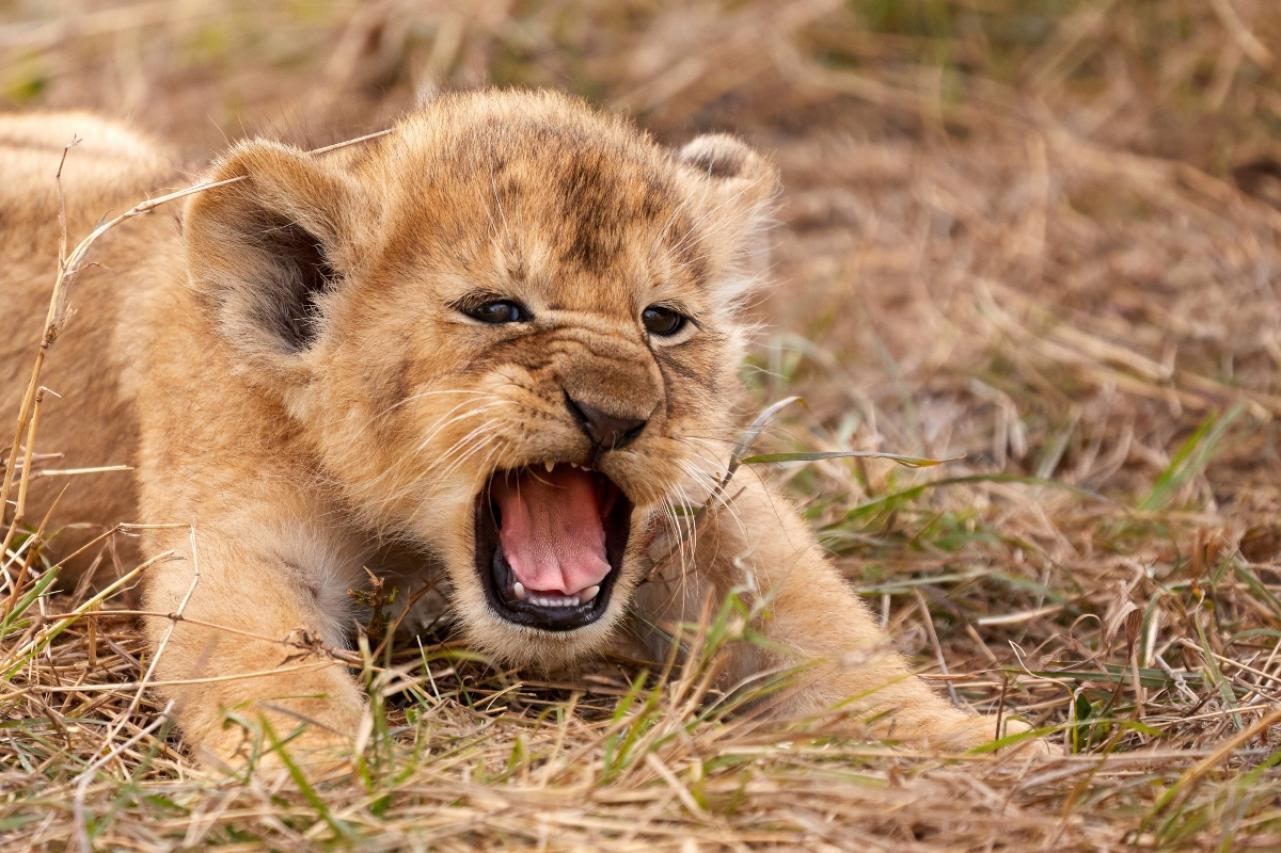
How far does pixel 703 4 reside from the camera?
1038 cm

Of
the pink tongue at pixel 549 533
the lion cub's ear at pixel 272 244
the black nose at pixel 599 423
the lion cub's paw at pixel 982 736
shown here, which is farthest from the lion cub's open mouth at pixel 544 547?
the lion cub's paw at pixel 982 736

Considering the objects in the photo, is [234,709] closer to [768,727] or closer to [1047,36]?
[768,727]

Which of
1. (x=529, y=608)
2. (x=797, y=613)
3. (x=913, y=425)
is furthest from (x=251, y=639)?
(x=913, y=425)

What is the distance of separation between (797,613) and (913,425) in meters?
2.03

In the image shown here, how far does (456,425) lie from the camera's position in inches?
161

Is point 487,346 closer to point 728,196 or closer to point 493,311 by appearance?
point 493,311

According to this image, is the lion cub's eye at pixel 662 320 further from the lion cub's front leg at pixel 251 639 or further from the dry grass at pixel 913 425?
the lion cub's front leg at pixel 251 639

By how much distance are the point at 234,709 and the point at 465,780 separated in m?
0.67

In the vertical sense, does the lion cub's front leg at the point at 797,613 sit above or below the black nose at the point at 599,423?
below

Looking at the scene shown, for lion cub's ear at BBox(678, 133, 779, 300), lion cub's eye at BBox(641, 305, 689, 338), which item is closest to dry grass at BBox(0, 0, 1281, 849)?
lion cub's ear at BBox(678, 133, 779, 300)

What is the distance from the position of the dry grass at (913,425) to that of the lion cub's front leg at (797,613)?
269 millimetres

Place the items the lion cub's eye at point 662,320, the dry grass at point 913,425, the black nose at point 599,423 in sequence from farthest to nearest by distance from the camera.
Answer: the lion cub's eye at point 662,320
the black nose at point 599,423
the dry grass at point 913,425

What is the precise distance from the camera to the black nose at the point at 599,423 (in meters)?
3.95

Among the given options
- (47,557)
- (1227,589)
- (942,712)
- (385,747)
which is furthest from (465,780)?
(1227,589)
